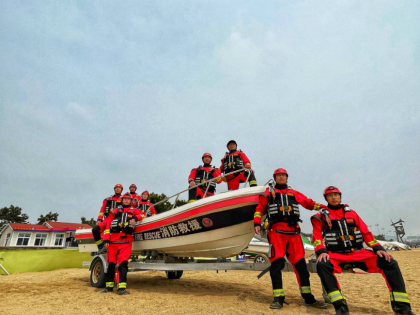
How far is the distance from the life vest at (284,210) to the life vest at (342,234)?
44cm

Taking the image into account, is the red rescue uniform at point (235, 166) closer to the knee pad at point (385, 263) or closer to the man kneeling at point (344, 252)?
the man kneeling at point (344, 252)

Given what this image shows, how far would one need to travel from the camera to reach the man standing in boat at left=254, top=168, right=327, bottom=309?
3346mm

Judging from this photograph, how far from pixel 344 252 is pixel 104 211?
5605 mm

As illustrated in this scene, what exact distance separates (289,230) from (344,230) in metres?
0.72

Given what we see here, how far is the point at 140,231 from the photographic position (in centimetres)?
545

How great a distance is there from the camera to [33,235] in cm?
2492

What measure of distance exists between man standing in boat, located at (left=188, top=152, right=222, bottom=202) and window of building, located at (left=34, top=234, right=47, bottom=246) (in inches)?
1100

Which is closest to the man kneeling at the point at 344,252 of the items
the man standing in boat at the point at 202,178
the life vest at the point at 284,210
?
the life vest at the point at 284,210

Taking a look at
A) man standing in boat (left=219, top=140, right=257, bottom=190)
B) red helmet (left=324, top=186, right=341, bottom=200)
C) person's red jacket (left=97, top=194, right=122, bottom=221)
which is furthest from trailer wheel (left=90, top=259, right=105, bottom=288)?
red helmet (left=324, top=186, right=341, bottom=200)

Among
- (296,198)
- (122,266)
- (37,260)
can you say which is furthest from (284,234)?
(37,260)

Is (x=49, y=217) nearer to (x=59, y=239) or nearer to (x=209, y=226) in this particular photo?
(x=59, y=239)

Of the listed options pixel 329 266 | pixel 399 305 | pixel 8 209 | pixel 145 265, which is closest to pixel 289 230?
pixel 329 266

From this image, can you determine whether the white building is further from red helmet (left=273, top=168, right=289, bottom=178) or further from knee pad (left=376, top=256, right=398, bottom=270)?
knee pad (left=376, top=256, right=398, bottom=270)

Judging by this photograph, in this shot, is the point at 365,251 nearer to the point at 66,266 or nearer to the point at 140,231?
the point at 140,231
